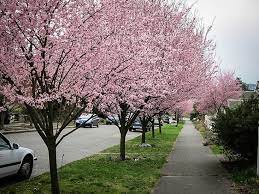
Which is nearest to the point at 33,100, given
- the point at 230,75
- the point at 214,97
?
the point at 214,97

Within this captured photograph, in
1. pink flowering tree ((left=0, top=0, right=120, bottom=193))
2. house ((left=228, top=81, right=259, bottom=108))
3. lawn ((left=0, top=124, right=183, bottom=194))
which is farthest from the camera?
house ((left=228, top=81, right=259, bottom=108))

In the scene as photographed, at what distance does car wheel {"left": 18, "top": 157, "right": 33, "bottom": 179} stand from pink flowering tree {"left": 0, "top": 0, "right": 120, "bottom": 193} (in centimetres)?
342

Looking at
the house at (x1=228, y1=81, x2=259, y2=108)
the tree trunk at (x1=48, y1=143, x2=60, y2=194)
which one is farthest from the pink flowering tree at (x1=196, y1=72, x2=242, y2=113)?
the tree trunk at (x1=48, y1=143, x2=60, y2=194)

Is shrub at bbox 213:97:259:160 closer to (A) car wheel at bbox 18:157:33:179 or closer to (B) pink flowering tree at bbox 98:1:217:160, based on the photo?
(B) pink flowering tree at bbox 98:1:217:160

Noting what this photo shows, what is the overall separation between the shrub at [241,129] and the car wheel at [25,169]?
20.3 feet

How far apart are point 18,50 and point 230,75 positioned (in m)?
36.1

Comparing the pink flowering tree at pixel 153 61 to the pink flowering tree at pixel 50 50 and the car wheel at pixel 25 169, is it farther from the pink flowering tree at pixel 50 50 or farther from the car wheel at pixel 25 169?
the car wheel at pixel 25 169

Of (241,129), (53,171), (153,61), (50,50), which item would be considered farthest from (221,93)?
(50,50)

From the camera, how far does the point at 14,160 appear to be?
11.1 metres

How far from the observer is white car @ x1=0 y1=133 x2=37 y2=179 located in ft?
34.7

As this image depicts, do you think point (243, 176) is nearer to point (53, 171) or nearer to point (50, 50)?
point (53, 171)

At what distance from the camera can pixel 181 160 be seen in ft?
54.7

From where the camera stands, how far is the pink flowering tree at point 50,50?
24.3ft

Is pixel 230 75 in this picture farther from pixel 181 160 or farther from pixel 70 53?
pixel 70 53
